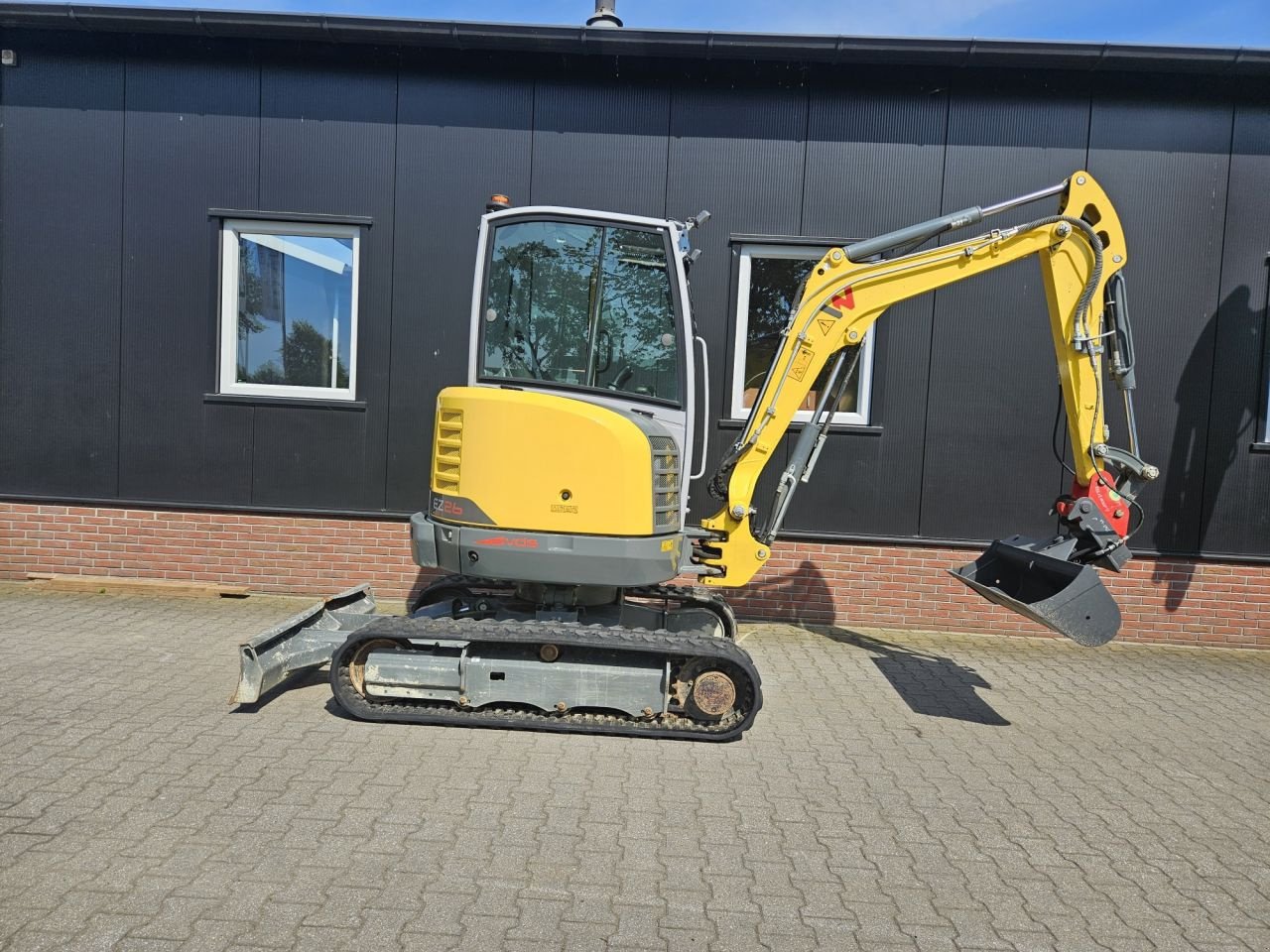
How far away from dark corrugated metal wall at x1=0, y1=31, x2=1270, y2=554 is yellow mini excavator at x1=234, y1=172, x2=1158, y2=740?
6.54 ft

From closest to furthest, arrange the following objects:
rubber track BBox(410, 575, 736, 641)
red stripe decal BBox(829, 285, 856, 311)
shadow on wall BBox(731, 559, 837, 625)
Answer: red stripe decal BBox(829, 285, 856, 311) < rubber track BBox(410, 575, 736, 641) < shadow on wall BBox(731, 559, 837, 625)

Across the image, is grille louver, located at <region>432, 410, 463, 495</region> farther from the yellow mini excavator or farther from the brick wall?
the brick wall

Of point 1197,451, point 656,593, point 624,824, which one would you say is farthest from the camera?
point 1197,451

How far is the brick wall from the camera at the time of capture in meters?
6.91

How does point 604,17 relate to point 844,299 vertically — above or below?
above

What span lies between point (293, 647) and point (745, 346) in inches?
171

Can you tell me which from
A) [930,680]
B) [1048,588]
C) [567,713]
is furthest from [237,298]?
[1048,588]

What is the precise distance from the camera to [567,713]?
14.7 ft

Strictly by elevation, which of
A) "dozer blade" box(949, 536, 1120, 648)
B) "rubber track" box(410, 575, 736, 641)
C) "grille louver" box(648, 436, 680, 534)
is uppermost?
"grille louver" box(648, 436, 680, 534)

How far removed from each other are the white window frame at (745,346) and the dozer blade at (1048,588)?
75.0 inches

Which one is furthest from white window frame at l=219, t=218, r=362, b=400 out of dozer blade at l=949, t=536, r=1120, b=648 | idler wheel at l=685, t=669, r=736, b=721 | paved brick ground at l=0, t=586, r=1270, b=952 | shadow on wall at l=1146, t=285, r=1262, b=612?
shadow on wall at l=1146, t=285, r=1262, b=612

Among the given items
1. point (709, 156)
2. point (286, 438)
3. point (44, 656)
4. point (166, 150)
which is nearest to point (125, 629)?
point (44, 656)

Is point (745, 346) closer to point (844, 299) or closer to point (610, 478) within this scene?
point (844, 299)

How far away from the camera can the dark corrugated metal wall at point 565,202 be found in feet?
22.5
